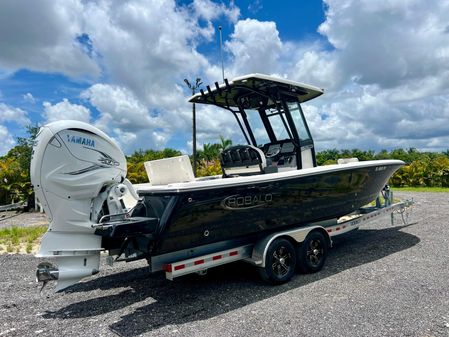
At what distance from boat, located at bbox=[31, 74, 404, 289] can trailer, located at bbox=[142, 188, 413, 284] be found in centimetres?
10

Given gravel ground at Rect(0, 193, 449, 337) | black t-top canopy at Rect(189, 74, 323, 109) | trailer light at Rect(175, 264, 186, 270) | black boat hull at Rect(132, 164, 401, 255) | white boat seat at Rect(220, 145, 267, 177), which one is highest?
black t-top canopy at Rect(189, 74, 323, 109)

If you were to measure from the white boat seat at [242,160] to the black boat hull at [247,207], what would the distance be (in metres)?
0.81

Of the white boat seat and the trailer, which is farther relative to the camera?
the white boat seat

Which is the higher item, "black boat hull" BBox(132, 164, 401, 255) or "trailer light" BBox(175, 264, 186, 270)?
"black boat hull" BBox(132, 164, 401, 255)

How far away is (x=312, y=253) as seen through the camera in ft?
18.7

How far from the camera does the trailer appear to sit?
4570mm

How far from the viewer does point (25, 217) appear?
1359 centimetres

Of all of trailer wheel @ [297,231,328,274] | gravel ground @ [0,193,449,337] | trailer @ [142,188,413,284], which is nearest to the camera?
gravel ground @ [0,193,449,337]

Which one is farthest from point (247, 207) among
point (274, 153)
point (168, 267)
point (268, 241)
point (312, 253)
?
point (274, 153)

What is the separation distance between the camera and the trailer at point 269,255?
15.0 feet

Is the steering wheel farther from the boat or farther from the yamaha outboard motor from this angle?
the yamaha outboard motor

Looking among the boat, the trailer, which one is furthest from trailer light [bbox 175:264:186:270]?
the boat

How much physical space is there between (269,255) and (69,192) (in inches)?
103

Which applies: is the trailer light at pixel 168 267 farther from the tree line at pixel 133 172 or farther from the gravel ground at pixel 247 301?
the tree line at pixel 133 172
